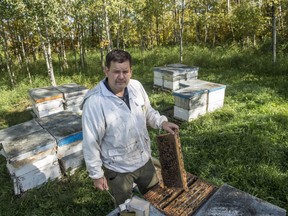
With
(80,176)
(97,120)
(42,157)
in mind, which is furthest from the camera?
(80,176)

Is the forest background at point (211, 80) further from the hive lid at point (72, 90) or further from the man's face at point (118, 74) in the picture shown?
the man's face at point (118, 74)

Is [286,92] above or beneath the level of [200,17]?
beneath

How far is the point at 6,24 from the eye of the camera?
11141 millimetres

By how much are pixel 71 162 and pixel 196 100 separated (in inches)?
122

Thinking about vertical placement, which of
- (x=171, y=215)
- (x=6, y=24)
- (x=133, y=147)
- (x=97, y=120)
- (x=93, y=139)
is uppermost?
(x=6, y=24)

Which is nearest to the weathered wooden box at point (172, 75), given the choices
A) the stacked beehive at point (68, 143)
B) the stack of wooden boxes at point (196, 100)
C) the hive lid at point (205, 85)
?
the hive lid at point (205, 85)

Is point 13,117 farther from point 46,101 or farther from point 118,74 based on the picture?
point 118,74

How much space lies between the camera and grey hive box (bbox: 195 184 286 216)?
5.85ft

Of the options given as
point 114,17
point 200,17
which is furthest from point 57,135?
point 200,17

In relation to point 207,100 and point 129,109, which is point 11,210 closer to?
point 129,109

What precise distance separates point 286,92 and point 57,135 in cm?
656

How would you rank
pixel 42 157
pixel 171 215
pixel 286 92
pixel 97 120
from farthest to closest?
1. pixel 286 92
2. pixel 42 157
3. pixel 97 120
4. pixel 171 215

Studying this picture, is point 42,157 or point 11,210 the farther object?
point 42,157

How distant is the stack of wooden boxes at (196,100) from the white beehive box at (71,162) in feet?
8.69
